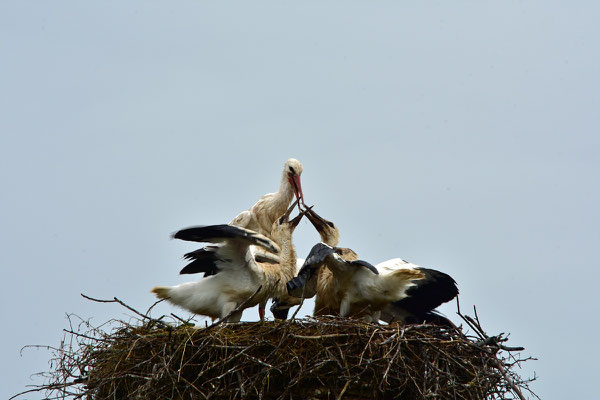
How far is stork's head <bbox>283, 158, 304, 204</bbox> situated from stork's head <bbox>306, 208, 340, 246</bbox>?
216mm

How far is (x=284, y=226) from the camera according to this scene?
8.01 m

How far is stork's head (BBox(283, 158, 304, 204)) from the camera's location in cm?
834

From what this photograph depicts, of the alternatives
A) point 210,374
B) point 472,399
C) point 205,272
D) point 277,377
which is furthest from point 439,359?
point 205,272

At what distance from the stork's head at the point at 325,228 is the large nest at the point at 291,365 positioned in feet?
5.55

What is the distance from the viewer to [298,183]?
834 centimetres

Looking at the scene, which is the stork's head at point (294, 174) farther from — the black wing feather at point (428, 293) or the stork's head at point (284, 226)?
the black wing feather at point (428, 293)

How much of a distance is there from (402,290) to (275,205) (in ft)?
5.70

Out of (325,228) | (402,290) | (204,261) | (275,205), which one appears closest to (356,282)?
(402,290)

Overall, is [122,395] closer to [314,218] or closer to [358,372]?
[358,372]

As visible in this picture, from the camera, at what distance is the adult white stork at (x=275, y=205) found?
27.3ft

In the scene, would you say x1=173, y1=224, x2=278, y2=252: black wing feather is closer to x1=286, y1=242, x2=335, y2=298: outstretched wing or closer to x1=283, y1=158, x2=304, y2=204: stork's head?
x1=286, y1=242, x2=335, y2=298: outstretched wing

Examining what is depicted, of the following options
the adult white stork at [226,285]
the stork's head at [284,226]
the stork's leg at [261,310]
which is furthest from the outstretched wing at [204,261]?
the stork's head at [284,226]

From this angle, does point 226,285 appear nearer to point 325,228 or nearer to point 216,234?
point 216,234

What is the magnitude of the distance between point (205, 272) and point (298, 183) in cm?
132
